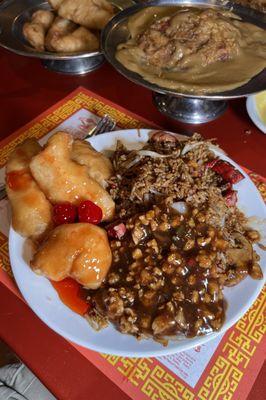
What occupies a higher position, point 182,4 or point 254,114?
point 182,4

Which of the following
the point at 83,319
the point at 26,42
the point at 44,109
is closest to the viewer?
the point at 83,319

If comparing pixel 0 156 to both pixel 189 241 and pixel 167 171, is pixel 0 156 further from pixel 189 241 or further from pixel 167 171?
pixel 189 241

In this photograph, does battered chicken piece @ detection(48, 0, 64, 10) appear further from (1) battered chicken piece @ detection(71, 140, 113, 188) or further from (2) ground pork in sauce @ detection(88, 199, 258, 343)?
(2) ground pork in sauce @ detection(88, 199, 258, 343)

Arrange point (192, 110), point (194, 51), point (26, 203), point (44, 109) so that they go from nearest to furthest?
point (26, 203) → point (194, 51) → point (192, 110) → point (44, 109)

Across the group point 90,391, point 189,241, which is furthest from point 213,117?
point 90,391

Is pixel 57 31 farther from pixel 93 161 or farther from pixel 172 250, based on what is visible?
pixel 172 250

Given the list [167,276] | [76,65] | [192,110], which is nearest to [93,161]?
[167,276]

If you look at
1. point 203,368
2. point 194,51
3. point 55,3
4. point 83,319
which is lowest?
point 203,368

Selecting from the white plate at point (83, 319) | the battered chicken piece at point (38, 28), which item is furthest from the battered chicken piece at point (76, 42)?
the white plate at point (83, 319)
